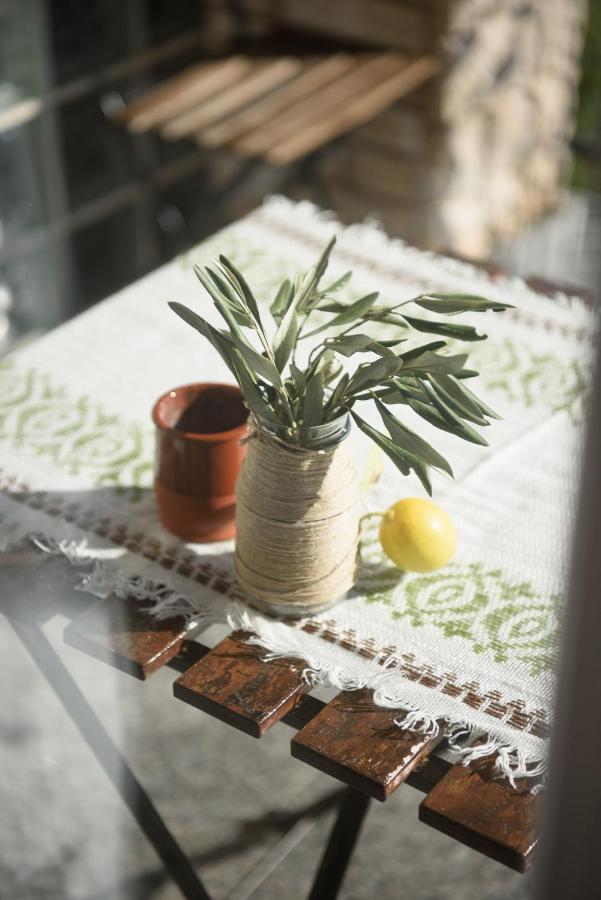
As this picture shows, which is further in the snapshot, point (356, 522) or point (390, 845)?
point (390, 845)

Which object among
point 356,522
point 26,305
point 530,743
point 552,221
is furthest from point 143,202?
point 530,743

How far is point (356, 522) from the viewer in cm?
97

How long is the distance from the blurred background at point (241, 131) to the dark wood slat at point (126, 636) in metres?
1.31

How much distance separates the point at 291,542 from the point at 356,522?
7 cm

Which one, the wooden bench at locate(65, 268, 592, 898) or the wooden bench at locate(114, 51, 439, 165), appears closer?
the wooden bench at locate(65, 268, 592, 898)

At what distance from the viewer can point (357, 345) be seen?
2.81 ft

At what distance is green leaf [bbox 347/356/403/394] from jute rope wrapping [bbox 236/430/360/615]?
6cm

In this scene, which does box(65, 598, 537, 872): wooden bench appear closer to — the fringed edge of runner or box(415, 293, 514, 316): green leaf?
the fringed edge of runner

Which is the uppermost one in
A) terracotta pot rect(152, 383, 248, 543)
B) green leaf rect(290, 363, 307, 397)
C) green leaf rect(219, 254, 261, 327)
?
green leaf rect(219, 254, 261, 327)

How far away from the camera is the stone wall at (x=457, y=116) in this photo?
8.00ft

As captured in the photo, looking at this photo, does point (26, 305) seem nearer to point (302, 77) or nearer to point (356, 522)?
point (302, 77)

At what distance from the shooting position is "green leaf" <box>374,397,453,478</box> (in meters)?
0.88

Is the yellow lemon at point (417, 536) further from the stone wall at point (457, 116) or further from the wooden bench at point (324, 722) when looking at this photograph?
the stone wall at point (457, 116)

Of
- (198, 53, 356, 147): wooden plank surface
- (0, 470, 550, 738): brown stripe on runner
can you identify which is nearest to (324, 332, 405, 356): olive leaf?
(0, 470, 550, 738): brown stripe on runner
